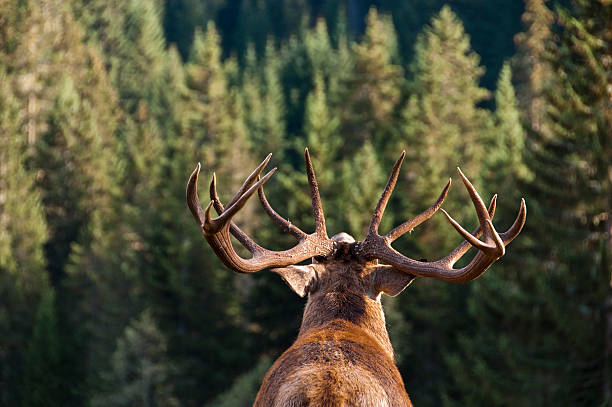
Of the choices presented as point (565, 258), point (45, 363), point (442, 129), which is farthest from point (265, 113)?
point (565, 258)

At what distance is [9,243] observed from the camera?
140 feet

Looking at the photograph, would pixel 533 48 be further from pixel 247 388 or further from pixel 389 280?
pixel 389 280

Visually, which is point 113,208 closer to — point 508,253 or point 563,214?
point 508,253

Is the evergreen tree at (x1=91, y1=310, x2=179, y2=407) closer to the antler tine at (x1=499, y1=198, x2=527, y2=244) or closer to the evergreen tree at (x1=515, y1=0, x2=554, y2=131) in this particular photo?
the evergreen tree at (x1=515, y1=0, x2=554, y2=131)

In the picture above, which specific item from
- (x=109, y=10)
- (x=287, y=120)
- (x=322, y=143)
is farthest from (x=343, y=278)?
(x=109, y=10)

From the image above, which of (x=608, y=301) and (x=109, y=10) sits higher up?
(x=109, y=10)

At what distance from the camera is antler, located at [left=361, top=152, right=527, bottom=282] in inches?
208

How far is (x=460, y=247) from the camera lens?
649cm

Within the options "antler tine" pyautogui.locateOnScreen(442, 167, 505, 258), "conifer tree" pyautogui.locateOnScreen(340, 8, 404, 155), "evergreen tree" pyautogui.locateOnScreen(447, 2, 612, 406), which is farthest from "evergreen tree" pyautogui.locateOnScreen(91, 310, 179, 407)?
"antler tine" pyautogui.locateOnScreen(442, 167, 505, 258)

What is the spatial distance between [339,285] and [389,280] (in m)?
0.39

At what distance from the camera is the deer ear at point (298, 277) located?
6.39 m

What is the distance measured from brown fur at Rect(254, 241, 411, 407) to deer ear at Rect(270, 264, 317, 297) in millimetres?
73

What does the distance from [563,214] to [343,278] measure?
1417cm

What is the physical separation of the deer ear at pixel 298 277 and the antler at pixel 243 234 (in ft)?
0.20
